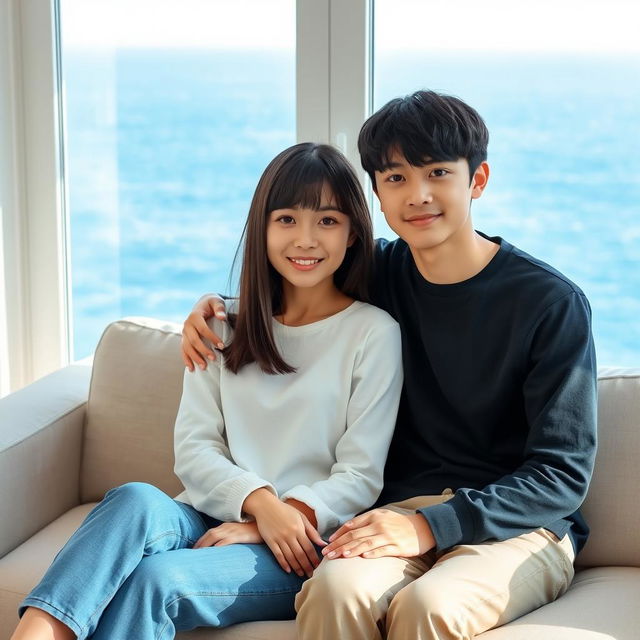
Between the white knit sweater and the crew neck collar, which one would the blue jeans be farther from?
the crew neck collar

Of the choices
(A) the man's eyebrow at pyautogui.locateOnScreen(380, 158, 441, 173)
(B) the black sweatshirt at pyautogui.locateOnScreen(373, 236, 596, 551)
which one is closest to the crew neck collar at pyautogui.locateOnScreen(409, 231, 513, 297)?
(B) the black sweatshirt at pyautogui.locateOnScreen(373, 236, 596, 551)

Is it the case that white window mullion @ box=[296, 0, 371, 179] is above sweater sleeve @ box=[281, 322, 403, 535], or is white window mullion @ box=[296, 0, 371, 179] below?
A: above

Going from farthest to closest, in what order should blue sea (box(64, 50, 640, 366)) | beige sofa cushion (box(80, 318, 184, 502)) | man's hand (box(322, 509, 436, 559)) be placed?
blue sea (box(64, 50, 640, 366)), beige sofa cushion (box(80, 318, 184, 502)), man's hand (box(322, 509, 436, 559))

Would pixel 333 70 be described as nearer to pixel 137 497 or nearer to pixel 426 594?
pixel 137 497

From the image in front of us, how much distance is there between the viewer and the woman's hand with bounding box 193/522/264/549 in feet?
5.54

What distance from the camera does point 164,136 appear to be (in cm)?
263

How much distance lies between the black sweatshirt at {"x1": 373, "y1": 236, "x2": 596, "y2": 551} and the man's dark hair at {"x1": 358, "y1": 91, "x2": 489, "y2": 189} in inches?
8.3

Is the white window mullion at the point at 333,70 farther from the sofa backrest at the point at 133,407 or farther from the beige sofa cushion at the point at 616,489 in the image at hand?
the beige sofa cushion at the point at 616,489

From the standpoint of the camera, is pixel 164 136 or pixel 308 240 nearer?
pixel 308 240

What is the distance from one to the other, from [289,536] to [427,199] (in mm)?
619

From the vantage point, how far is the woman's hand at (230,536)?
5.54 ft

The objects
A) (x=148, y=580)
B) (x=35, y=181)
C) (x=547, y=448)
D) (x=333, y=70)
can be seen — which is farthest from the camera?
(x=35, y=181)

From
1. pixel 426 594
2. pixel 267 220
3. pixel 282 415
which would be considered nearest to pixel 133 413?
pixel 282 415

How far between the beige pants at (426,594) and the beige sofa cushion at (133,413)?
0.68m
